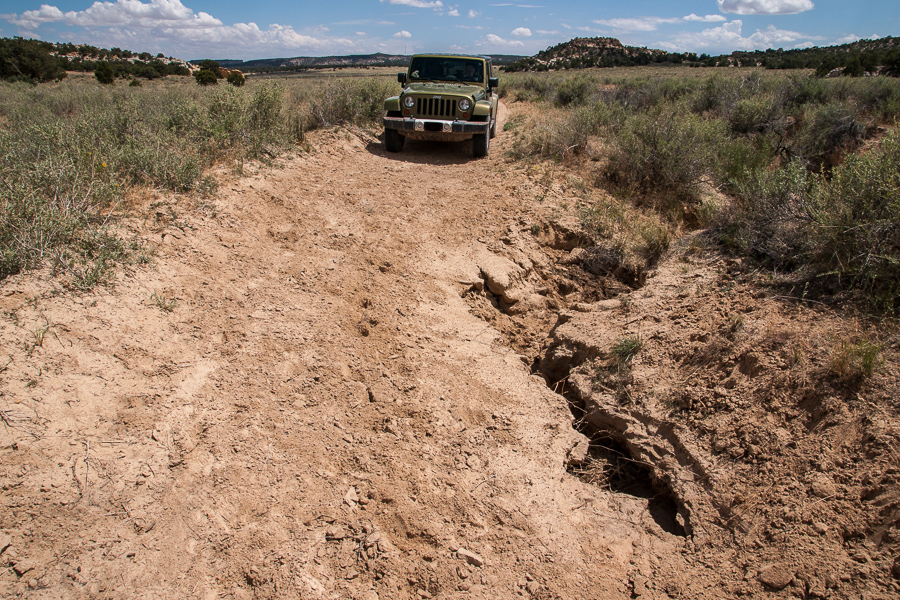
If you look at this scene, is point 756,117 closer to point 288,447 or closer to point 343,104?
point 343,104

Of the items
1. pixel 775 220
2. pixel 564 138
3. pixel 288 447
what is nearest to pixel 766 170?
pixel 775 220

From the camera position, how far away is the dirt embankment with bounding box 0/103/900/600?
2.38 m

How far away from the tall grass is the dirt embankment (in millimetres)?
284

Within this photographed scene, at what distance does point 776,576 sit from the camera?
7.61 feet

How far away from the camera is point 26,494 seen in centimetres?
237

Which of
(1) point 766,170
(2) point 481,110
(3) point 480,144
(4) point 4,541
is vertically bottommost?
(4) point 4,541

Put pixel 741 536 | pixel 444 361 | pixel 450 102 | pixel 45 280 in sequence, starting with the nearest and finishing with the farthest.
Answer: pixel 741 536 → pixel 45 280 → pixel 444 361 → pixel 450 102

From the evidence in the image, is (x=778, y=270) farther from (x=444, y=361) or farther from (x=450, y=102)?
(x=450, y=102)

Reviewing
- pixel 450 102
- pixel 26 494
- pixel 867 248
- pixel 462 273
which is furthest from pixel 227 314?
pixel 450 102

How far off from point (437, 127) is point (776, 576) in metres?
7.62

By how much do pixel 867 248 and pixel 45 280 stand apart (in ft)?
19.0

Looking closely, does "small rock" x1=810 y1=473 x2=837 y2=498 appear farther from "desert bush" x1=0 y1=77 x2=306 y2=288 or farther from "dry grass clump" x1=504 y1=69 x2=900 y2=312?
"desert bush" x1=0 y1=77 x2=306 y2=288

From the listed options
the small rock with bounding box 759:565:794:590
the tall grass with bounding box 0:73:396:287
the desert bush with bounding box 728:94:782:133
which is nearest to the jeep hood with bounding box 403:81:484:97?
the tall grass with bounding box 0:73:396:287

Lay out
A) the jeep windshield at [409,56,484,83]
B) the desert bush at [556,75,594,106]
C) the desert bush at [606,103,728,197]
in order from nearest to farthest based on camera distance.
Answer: the desert bush at [606,103,728,197]
the jeep windshield at [409,56,484,83]
the desert bush at [556,75,594,106]
